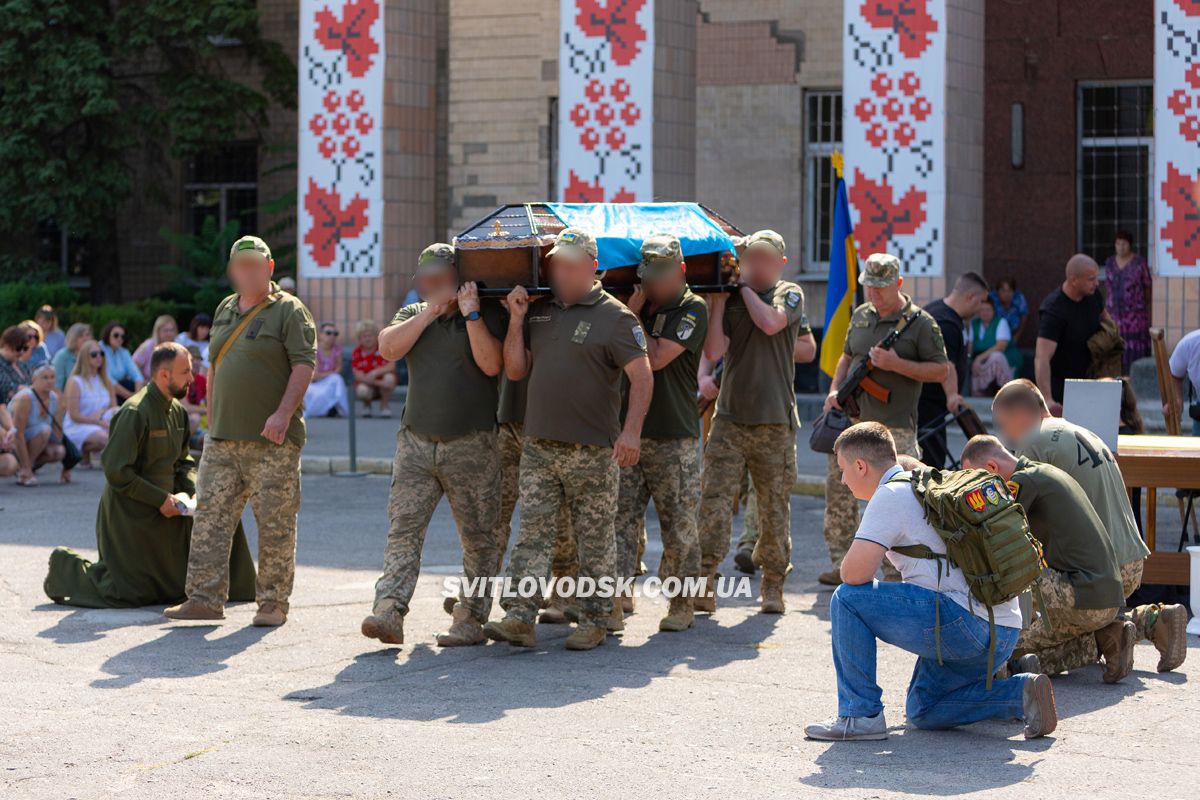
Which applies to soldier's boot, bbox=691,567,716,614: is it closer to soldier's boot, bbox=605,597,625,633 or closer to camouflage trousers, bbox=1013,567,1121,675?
soldier's boot, bbox=605,597,625,633

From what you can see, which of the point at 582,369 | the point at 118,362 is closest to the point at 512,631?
the point at 582,369

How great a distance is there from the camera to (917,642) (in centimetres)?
681

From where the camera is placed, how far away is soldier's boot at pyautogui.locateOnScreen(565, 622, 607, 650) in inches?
340

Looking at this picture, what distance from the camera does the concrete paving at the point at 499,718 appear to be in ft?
20.4

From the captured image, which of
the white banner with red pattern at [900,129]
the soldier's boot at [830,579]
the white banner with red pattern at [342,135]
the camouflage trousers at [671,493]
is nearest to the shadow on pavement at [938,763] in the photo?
the camouflage trousers at [671,493]

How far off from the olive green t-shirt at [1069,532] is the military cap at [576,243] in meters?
2.26

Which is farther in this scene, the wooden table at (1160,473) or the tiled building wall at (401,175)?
the tiled building wall at (401,175)

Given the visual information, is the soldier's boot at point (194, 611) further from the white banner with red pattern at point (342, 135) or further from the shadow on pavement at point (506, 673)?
the white banner with red pattern at point (342, 135)

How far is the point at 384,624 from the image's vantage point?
27.6 ft

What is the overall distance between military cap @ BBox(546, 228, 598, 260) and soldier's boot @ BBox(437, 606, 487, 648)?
6.08ft

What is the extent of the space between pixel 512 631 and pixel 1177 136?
11.5m

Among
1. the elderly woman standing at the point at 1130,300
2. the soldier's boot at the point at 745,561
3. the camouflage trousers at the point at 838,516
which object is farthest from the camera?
the elderly woman standing at the point at 1130,300

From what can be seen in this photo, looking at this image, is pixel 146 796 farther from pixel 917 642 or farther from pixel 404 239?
pixel 404 239

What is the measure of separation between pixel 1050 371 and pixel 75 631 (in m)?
6.85
